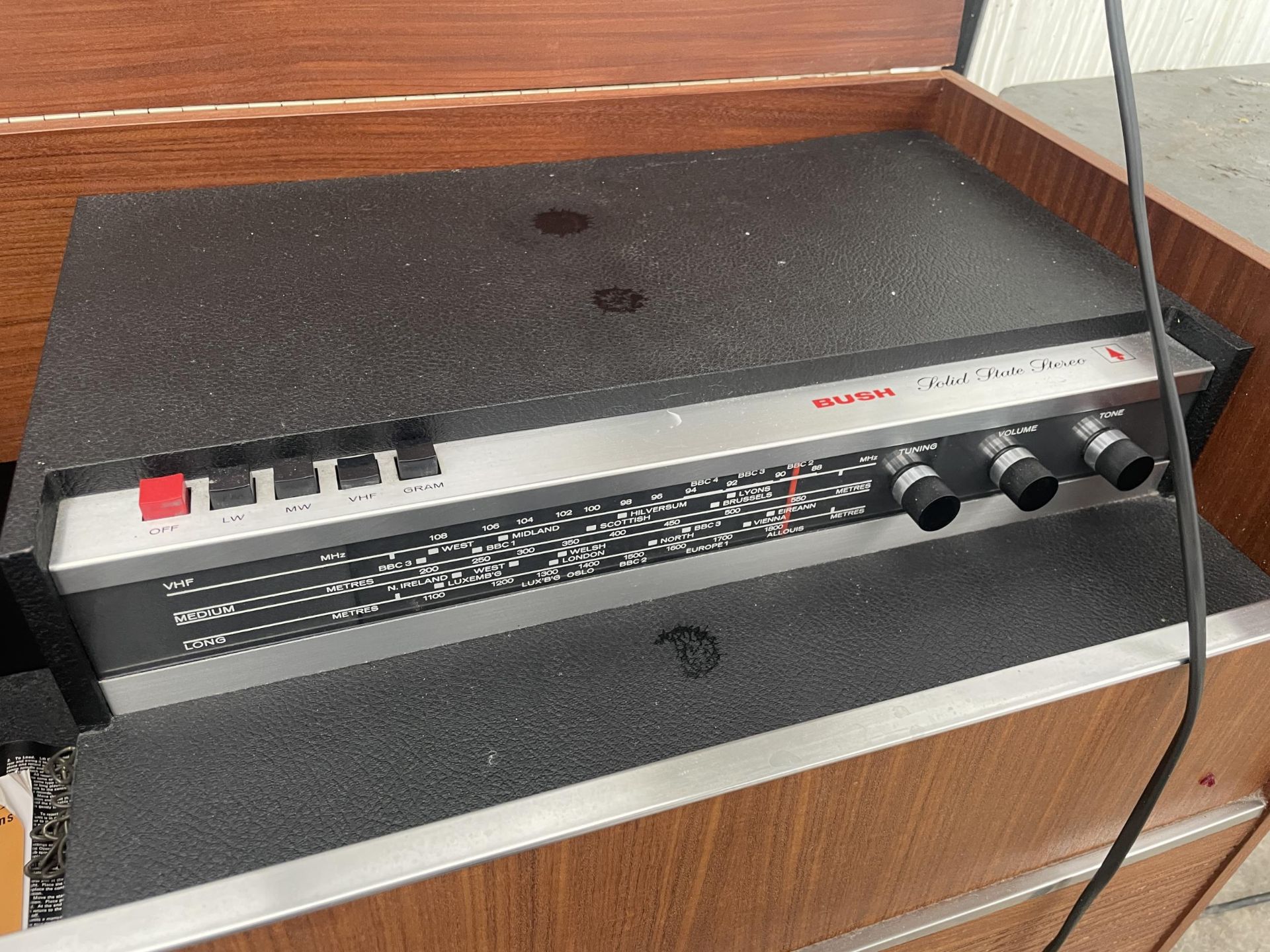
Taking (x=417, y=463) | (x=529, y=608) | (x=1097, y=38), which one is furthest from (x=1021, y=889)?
(x=1097, y=38)

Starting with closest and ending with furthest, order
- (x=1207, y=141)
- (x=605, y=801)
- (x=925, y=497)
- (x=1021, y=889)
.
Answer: (x=605, y=801) < (x=925, y=497) < (x=1021, y=889) < (x=1207, y=141)

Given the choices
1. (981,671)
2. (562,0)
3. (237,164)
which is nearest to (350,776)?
(981,671)

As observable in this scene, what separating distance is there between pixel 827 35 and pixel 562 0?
259 millimetres

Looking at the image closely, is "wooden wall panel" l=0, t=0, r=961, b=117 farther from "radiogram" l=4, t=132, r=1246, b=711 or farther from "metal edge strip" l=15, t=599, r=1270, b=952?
"metal edge strip" l=15, t=599, r=1270, b=952

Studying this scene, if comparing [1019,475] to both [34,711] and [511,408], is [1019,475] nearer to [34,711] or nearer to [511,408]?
[511,408]

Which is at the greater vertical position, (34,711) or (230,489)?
(230,489)

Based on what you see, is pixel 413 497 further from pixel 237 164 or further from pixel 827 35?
pixel 827 35

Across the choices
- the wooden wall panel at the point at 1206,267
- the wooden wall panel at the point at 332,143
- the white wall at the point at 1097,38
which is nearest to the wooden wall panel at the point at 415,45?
the wooden wall panel at the point at 332,143

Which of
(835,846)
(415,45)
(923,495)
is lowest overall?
(835,846)

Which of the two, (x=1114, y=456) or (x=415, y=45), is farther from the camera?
(x=415, y=45)

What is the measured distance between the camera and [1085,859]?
0.70 metres

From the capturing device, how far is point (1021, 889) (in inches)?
26.9

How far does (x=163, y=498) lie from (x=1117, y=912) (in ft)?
2.73

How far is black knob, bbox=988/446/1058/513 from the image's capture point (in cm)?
59
